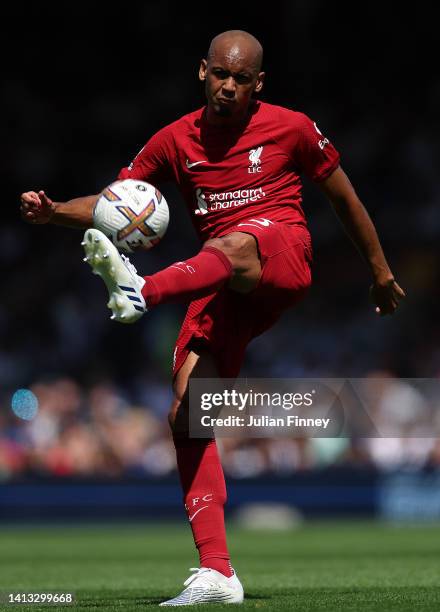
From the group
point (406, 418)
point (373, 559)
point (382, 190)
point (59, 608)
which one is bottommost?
point (59, 608)

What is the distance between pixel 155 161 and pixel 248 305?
83cm

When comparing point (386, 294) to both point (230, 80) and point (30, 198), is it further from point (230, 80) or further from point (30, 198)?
point (30, 198)

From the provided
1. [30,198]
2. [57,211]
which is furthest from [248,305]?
[30,198]

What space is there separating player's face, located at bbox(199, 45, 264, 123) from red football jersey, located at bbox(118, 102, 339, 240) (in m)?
0.15

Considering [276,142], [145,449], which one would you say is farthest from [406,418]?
[276,142]

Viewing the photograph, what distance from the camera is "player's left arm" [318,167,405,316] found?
574 cm

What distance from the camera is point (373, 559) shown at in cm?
920

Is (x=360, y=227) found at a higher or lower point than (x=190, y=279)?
higher

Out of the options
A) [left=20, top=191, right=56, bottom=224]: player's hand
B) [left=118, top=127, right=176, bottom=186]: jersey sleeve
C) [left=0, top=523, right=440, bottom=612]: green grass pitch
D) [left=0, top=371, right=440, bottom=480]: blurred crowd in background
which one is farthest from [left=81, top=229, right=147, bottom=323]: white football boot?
[left=0, top=371, right=440, bottom=480]: blurred crowd in background

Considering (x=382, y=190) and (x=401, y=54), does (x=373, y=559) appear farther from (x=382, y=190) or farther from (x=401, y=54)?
(x=401, y=54)

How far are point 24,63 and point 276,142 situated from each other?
→ 15.8 metres

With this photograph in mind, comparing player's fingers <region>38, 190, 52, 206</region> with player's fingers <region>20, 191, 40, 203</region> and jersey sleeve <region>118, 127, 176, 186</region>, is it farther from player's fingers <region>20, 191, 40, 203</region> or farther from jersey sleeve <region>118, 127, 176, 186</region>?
jersey sleeve <region>118, 127, 176, 186</region>

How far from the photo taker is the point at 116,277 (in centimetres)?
475

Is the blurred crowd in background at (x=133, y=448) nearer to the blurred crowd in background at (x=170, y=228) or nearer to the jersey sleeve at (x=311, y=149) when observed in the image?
the blurred crowd in background at (x=170, y=228)
